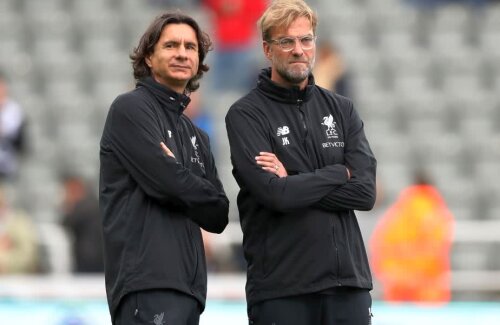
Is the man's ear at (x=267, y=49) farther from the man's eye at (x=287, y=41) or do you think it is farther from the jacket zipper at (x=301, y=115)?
the jacket zipper at (x=301, y=115)

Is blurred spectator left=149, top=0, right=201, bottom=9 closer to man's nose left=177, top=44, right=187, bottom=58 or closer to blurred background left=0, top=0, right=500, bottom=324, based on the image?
blurred background left=0, top=0, right=500, bottom=324

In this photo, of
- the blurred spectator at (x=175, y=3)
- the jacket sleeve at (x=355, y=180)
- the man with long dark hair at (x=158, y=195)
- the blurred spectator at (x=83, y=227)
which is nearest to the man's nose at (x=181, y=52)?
the man with long dark hair at (x=158, y=195)

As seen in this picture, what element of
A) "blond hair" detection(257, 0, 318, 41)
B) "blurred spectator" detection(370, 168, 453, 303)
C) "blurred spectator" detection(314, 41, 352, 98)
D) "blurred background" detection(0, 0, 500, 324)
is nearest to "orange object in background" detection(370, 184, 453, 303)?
"blurred spectator" detection(370, 168, 453, 303)

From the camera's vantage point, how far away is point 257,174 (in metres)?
5.69

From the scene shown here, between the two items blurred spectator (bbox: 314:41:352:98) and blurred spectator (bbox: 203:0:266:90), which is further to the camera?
blurred spectator (bbox: 203:0:266:90)

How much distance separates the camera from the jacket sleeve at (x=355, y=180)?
5734 mm

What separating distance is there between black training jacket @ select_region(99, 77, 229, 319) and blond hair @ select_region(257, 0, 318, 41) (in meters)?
0.50

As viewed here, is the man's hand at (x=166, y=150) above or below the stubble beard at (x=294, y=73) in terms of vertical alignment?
below

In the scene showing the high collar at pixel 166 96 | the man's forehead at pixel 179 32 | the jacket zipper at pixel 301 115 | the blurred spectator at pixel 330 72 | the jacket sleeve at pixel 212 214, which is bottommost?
the jacket sleeve at pixel 212 214

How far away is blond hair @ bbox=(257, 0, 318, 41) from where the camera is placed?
5.77 metres

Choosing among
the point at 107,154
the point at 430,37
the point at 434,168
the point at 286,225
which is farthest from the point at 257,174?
the point at 430,37

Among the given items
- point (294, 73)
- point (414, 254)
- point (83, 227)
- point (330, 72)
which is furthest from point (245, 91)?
point (294, 73)

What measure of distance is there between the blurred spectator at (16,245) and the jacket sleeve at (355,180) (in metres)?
5.88

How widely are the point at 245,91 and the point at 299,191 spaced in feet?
24.4
